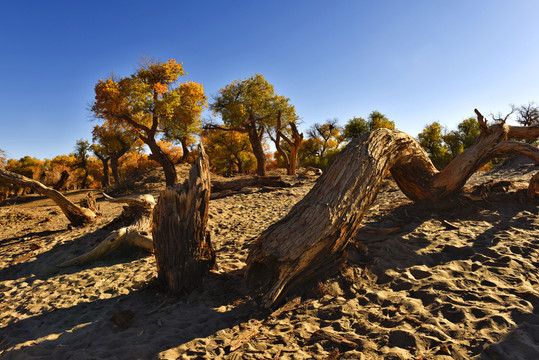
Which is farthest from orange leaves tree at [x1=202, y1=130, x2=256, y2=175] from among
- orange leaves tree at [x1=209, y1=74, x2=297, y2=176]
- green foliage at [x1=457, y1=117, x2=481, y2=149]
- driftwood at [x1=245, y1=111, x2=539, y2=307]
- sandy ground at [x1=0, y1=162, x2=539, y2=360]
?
green foliage at [x1=457, y1=117, x2=481, y2=149]

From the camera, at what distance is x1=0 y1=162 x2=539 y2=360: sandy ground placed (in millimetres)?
2482

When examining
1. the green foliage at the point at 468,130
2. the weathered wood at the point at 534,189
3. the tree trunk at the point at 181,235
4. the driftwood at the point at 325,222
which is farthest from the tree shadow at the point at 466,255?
the green foliage at the point at 468,130

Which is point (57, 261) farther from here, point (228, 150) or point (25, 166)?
point (25, 166)

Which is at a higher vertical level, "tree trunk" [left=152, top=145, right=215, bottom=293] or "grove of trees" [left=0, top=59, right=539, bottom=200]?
"grove of trees" [left=0, top=59, right=539, bottom=200]

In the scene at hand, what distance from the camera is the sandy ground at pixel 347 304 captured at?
2482 millimetres

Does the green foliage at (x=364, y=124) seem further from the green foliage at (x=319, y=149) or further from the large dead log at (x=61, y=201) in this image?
the large dead log at (x=61, y=201)

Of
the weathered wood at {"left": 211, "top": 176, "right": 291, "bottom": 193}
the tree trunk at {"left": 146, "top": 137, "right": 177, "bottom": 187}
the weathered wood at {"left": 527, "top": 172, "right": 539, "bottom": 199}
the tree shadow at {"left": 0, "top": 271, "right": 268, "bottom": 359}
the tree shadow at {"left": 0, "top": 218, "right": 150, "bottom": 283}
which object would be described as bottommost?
the tree shadow at {"left": 0, "top": 271, "right": 268, "bottom": 359}

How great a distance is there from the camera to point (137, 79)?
14695mm

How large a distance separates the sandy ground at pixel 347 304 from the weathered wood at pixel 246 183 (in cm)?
564

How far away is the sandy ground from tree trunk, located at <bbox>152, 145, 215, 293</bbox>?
24cm

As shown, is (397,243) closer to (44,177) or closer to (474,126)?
(44,177)

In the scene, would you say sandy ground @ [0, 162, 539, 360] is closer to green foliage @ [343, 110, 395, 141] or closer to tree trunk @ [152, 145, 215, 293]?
tree trunk @ [152, 145, 215, 293]

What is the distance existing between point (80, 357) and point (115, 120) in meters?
15.3

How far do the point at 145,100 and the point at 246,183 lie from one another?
7823 millimetres
